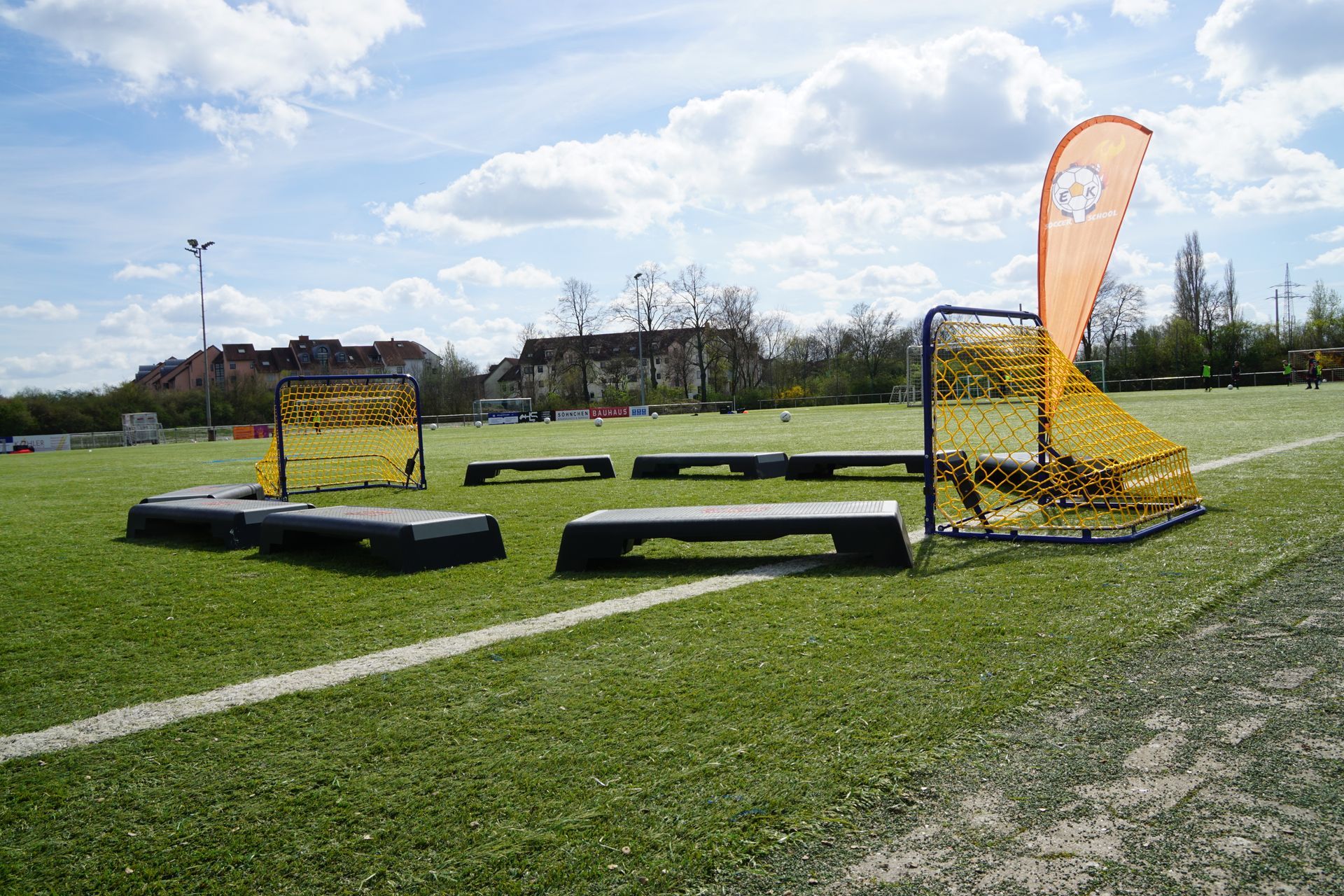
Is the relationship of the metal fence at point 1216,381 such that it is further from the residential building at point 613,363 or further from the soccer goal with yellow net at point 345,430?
the soccer goal with yellow net at point 345,430

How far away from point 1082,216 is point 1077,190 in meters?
0.26

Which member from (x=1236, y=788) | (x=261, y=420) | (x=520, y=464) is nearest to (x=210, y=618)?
(x=1236, y=788)

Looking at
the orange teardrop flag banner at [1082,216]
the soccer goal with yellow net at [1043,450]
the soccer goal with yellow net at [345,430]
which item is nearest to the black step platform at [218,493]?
the soccer goal with yellow net at [345,430]

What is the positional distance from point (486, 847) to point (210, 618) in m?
3.43

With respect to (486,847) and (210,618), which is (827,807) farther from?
(210,618)

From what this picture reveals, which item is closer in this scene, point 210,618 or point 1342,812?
point 1342,812

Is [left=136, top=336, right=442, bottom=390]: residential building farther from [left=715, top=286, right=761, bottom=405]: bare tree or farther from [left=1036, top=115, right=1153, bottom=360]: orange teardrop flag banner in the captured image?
[left=1036, top=115, right=1153, bottom=360]: orange teardrop flag banner

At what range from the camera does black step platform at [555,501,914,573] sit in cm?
541

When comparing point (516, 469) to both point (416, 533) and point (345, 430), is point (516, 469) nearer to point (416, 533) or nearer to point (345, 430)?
point (345, 430)

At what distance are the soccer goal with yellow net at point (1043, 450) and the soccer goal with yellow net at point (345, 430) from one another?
751 centimetres

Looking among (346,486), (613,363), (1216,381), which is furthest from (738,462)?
(613,363)

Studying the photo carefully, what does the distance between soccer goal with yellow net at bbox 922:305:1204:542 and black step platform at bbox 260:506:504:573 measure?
3274 millimetres

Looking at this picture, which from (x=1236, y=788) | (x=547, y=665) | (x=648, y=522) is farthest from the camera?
(x=648, y=522)

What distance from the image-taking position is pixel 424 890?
6.64ft
